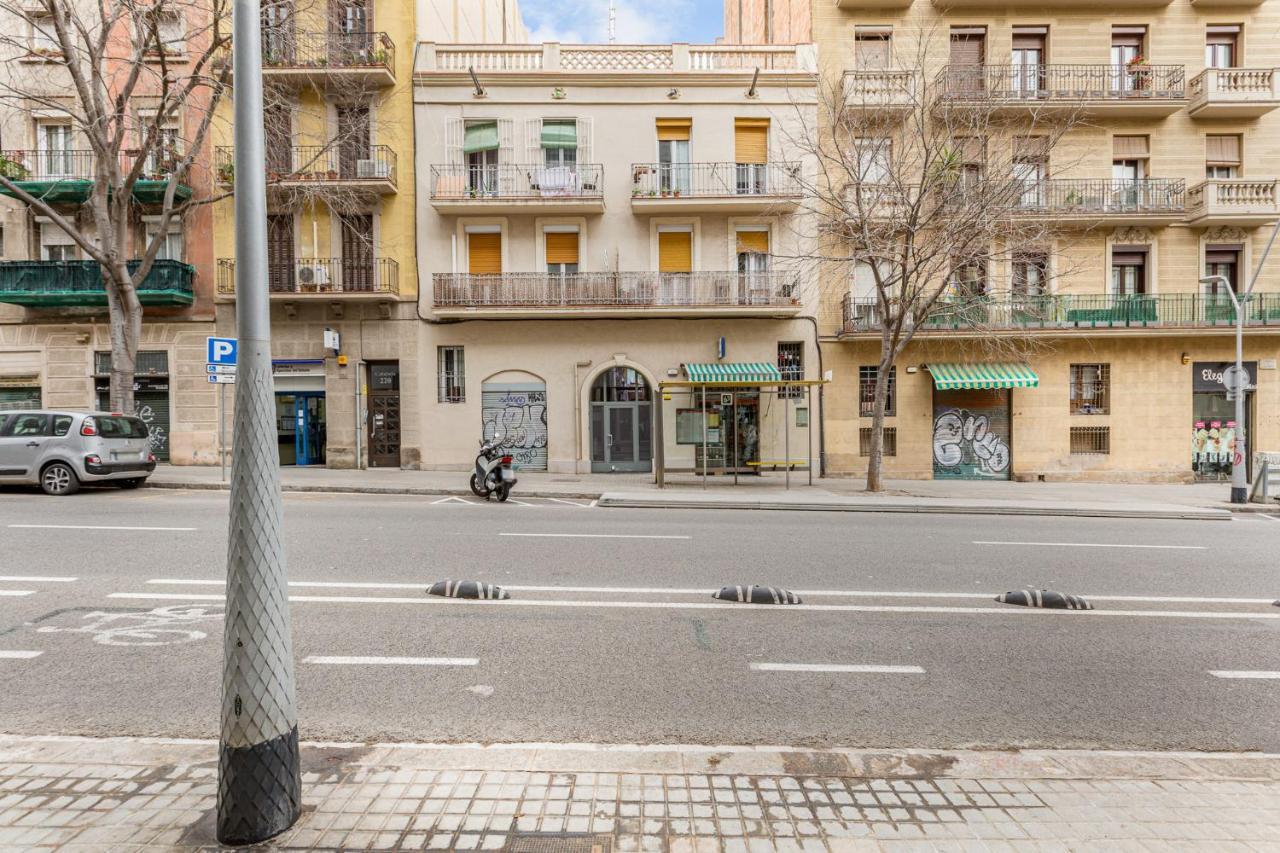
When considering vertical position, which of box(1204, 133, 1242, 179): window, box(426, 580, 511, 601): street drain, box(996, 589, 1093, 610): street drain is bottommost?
box(996, 589, 1093, 610): street drain

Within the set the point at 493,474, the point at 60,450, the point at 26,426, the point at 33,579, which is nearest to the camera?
the point at 33,579

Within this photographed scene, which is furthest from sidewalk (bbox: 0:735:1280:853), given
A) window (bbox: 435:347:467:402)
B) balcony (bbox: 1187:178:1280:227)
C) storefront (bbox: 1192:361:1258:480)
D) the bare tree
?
balcony (bbox: 1187:178:1280:227)

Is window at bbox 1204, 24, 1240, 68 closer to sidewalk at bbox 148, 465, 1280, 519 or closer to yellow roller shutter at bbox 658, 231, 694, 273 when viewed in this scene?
sidewalk at bbox 148, 465, 1280, 519

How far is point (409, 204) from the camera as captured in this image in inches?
799

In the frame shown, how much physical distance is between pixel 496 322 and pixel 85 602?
15.3m

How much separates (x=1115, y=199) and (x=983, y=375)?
651 cm

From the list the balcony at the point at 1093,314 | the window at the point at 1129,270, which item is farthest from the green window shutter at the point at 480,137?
the window at the point at 1129,270

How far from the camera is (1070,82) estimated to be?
2050 centimetres

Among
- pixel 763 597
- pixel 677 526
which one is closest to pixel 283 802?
pixel 763 597

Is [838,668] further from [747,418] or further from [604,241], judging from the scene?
[604,241]

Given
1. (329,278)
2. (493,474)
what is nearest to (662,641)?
(493,474)

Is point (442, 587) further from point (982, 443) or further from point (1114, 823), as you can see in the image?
point (982, 443)

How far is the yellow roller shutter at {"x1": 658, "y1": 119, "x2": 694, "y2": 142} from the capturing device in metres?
20.5

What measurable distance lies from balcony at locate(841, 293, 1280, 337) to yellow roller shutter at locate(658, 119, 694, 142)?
692cm
